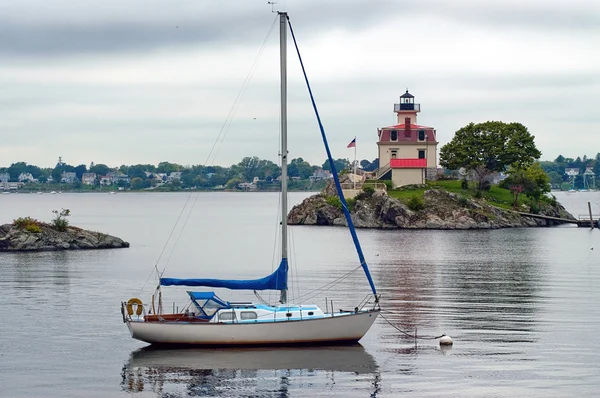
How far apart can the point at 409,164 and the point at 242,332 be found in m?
99.6

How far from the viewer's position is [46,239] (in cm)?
8806

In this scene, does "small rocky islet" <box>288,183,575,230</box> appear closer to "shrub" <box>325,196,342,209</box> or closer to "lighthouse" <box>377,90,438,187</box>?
"shrub" <box>325,196,342,209</box>

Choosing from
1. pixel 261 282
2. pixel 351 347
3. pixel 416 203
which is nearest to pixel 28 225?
pixel 416 203

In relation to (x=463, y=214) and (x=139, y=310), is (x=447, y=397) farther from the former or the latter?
A: (x=463, y=214)

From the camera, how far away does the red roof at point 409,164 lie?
135500mm

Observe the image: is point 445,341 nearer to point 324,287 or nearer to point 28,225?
point 324,287

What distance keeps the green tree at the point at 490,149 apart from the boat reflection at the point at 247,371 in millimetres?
98873

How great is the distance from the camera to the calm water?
34375mm

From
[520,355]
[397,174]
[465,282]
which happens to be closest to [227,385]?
[520,355]

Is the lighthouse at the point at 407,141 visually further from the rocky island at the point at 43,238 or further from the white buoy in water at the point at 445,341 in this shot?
the white buoy in water at the point at 445,341

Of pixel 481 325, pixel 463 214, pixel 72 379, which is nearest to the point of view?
pixel 72 379

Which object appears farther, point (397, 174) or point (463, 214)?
point (397, 174)

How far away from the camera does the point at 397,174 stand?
13650 centimetres

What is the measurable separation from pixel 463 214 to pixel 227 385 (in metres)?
92.6
